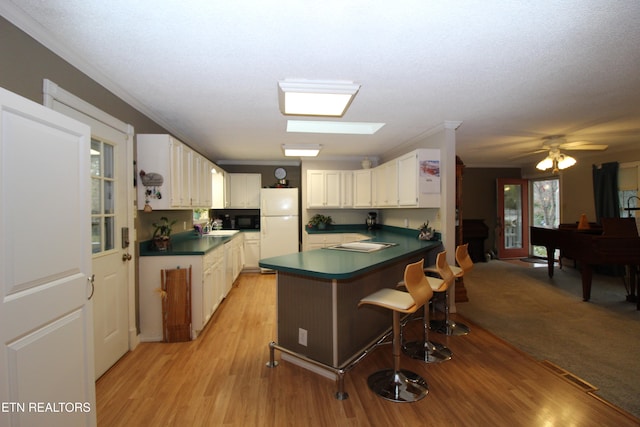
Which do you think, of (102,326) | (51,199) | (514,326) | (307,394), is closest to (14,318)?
(51,199)

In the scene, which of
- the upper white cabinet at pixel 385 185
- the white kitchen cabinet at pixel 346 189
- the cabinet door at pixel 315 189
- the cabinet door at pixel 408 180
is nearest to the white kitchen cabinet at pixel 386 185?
the upper white cabinet at pixel 385 185

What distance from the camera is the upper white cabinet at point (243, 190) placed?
243 inches

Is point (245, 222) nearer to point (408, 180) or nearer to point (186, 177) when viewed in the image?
point (186, 177)

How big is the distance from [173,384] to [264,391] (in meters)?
0.71

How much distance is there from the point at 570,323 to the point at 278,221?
4434 mm

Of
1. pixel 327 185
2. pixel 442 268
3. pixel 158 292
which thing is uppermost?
pixel 327 185

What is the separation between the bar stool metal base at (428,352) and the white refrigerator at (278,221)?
3.27m

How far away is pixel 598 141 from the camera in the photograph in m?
4.65

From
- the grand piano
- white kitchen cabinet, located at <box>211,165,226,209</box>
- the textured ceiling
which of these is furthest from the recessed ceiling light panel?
the grand piano

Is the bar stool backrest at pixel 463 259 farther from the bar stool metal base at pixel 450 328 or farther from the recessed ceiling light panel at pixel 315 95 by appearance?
the recessed ceiling light panel at pixel 315 95

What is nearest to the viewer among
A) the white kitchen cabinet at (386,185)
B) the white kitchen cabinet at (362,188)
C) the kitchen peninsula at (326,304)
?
the kitchen peninsula at (326,304)

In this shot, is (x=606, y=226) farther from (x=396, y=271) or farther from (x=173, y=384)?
(x=173, y=384)

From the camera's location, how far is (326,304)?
7.56ft

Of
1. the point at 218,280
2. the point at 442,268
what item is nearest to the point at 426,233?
the point at 442,268
